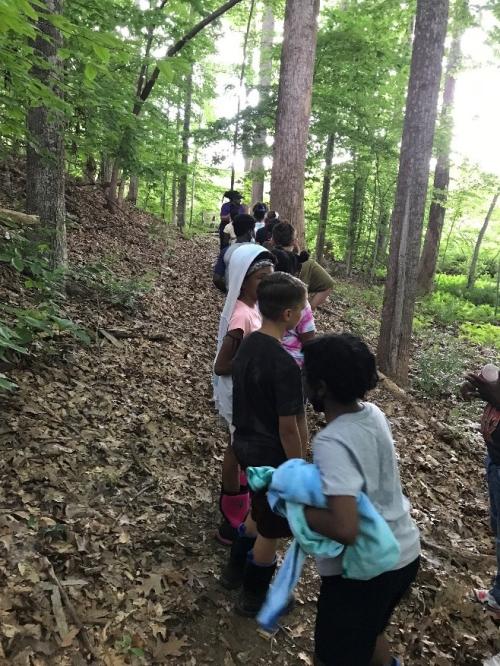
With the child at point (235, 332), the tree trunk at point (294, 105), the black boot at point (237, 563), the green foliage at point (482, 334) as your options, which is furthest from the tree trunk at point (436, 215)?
the black boot at point (237, 563)

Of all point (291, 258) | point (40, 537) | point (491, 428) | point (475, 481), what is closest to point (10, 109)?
point (291, 258)

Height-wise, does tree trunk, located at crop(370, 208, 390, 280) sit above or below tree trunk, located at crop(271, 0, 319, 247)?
below

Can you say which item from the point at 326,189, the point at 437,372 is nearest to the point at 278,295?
the point at 437,372

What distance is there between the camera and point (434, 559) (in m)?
4.06

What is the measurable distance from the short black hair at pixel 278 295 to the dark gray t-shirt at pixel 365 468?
0.93 meters

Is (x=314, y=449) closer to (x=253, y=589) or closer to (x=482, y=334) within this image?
(x=253, y=589)

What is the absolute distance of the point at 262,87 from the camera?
41.2 feet

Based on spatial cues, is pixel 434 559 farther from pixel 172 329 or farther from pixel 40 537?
pixel 172 329

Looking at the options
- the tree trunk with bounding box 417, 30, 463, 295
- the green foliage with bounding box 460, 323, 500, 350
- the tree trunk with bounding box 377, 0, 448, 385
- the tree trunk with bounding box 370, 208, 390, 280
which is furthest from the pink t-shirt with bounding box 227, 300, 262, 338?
the tree trunk with bounding box 417, 30, 463, 295

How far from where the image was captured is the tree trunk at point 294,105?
8750 millimetres

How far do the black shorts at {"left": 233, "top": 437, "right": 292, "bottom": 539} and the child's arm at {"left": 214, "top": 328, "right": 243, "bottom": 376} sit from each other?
1.84ft

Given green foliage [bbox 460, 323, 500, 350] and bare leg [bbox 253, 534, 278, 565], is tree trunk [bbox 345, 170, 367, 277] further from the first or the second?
bare leg [bbox 253, 534, 278, 565]

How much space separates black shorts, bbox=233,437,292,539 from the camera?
2439 millimetres

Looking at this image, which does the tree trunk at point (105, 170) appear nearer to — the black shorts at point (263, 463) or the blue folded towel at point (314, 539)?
the black shorts at point (263, 463)
